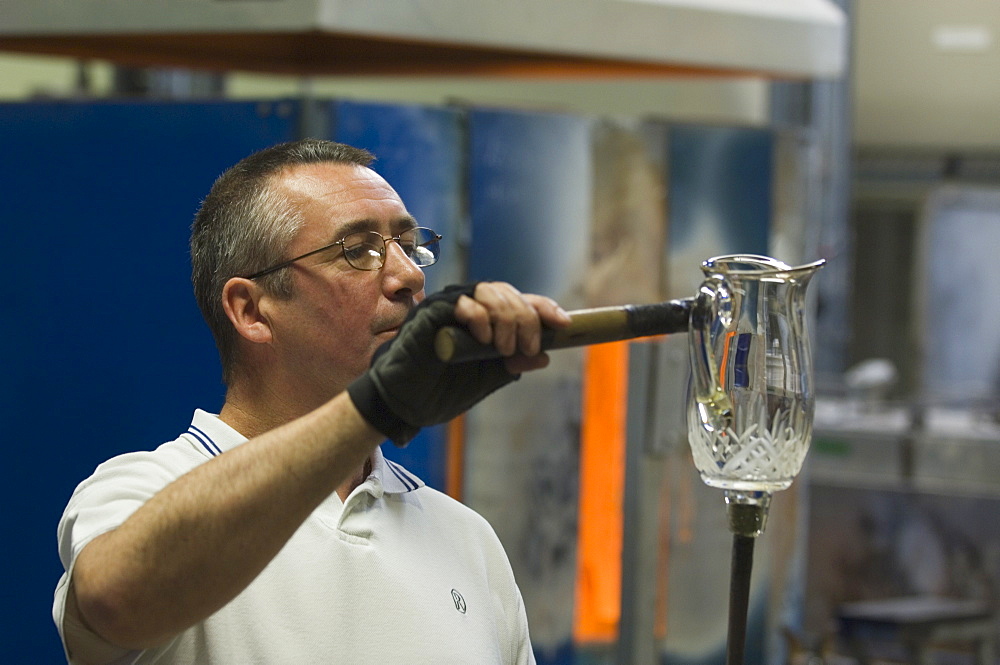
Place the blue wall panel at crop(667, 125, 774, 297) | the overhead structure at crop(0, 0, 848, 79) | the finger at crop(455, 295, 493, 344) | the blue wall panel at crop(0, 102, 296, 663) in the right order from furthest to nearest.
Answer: the blue wall panel at crop(667, 125, 774, 297) → the overhead structure at crop(0, 0, 848, 79) → the blue wall panel at crop(0, 102, 296, 663) → the finger at crop(455, 295, 493, 344)

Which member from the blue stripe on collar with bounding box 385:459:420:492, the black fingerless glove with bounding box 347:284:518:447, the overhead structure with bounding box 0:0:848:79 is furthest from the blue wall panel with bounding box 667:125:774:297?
the black fingerless glove with bounding box 347:284:518:447

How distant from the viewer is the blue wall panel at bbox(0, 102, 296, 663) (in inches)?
101

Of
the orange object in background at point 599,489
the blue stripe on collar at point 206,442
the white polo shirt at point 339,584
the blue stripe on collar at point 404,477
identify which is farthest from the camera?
the orange object in background at point 599,489

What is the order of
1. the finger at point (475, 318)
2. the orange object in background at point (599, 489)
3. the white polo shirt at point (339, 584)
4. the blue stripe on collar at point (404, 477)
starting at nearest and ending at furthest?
the finger at point (475, 318) → the white polo shirt at point (339, 584) → the blue stripe on collar at point (404, 477) → the orange object in background at point (599, 489)

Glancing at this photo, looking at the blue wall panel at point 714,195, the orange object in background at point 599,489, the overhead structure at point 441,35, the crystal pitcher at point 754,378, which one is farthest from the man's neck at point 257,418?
the blue wall panel at point 714,195

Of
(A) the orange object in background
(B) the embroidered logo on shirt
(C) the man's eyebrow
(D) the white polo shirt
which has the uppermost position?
(C) the man's eyebrow

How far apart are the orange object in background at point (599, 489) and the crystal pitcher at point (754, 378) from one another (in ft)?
7.37

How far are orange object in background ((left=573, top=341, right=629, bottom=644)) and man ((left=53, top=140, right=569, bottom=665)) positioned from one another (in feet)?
6.37

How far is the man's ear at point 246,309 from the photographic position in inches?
50.8

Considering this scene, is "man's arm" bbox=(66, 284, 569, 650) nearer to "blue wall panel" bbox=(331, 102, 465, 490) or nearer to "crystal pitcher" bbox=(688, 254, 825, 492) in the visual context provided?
"crystal pitcher" bbox=(688, 254, 825, 492)

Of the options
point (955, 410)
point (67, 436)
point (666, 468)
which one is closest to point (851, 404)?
point (955, 410)

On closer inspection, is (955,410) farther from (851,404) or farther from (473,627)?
(473,627)

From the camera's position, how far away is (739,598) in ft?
3.20

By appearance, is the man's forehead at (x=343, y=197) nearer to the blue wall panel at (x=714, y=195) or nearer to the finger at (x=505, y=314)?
the finger at (x=505, y=314)
